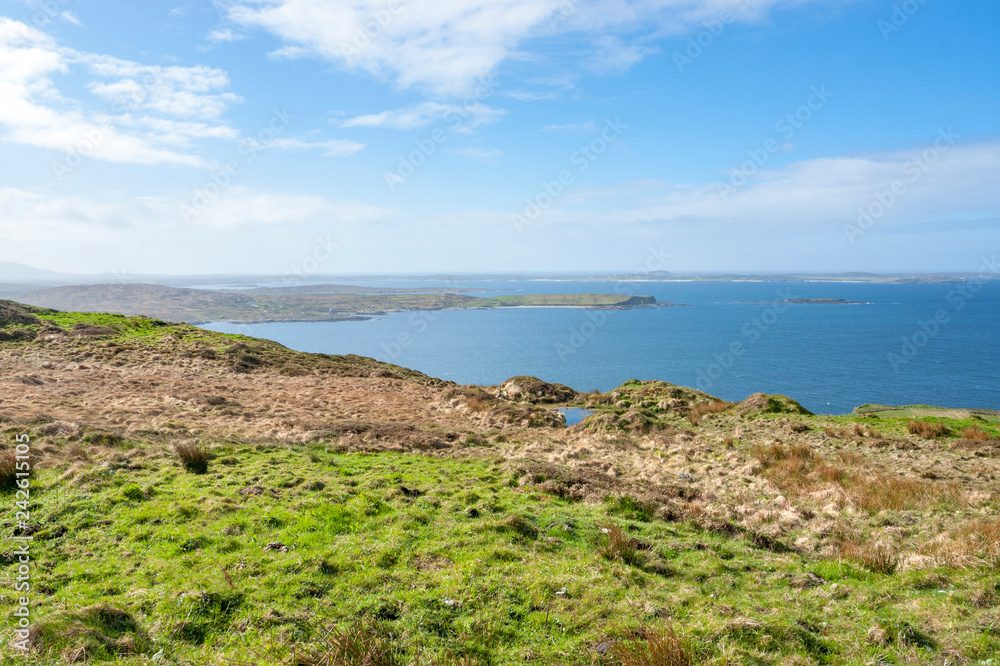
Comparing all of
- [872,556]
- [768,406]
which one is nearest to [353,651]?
[872,556]

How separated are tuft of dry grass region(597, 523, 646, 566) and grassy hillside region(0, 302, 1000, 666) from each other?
6 cm

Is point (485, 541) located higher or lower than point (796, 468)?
higher

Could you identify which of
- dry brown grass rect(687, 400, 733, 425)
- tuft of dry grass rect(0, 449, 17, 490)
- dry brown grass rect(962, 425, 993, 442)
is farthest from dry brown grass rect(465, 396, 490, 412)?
dry brown grass rect(962, 425, 993, 442)

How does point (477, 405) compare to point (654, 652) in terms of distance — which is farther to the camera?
point (477, 405)

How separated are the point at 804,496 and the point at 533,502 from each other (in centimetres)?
886

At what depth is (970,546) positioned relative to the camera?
10.5 metres

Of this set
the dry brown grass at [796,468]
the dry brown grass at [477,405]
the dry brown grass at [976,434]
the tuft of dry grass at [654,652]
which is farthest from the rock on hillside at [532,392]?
the tuft of dry grass at [654,652]

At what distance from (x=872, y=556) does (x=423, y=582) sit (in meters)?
9.54

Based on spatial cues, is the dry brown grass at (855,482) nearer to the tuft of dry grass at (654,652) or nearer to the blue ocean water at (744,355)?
the tuft of dry grass at (654,652)

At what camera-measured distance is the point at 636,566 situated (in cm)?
1030

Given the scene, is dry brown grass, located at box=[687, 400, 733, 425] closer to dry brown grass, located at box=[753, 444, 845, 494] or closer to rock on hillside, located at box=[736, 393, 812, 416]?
rock on hillside, located at box=[736, 393, 812, 416]

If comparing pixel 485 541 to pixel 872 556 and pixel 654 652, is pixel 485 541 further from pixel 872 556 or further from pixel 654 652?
pixel 872 556

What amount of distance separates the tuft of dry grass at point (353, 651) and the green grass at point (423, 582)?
0.74 ft

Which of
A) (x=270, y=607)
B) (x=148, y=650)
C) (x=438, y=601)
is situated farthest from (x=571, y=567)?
(x=148, y=650)
